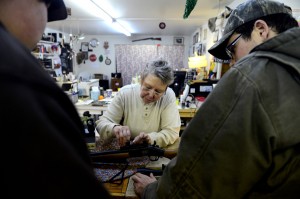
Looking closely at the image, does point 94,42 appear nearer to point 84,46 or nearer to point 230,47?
point 84,46

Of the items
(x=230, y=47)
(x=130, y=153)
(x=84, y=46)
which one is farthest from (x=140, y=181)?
(x=84, y=46)

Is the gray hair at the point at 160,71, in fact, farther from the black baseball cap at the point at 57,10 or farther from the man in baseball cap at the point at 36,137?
the man in baseball cap at the point at 36,137

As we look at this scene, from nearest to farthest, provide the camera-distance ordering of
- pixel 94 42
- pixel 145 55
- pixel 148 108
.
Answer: pixel 148 108 < pixel 145 55 < pixel 94 42

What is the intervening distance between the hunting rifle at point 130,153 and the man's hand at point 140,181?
149 millimetres

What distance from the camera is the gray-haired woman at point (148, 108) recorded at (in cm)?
163

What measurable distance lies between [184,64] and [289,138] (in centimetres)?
879

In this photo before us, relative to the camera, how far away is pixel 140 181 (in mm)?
969

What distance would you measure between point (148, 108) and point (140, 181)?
0.82 m

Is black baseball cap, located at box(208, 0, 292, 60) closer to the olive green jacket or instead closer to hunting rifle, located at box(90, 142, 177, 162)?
the olive green jacket

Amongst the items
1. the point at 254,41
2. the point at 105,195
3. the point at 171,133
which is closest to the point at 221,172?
the point at 105,195

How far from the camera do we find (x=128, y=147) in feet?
3.90

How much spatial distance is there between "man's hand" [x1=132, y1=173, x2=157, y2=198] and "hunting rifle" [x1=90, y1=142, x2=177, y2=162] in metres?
0.15

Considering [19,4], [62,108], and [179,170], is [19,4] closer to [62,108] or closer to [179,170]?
[62,108]

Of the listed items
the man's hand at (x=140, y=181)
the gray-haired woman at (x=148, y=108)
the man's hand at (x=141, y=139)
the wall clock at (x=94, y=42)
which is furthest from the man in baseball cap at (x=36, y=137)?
the wall clock at (x=94, y=42)
